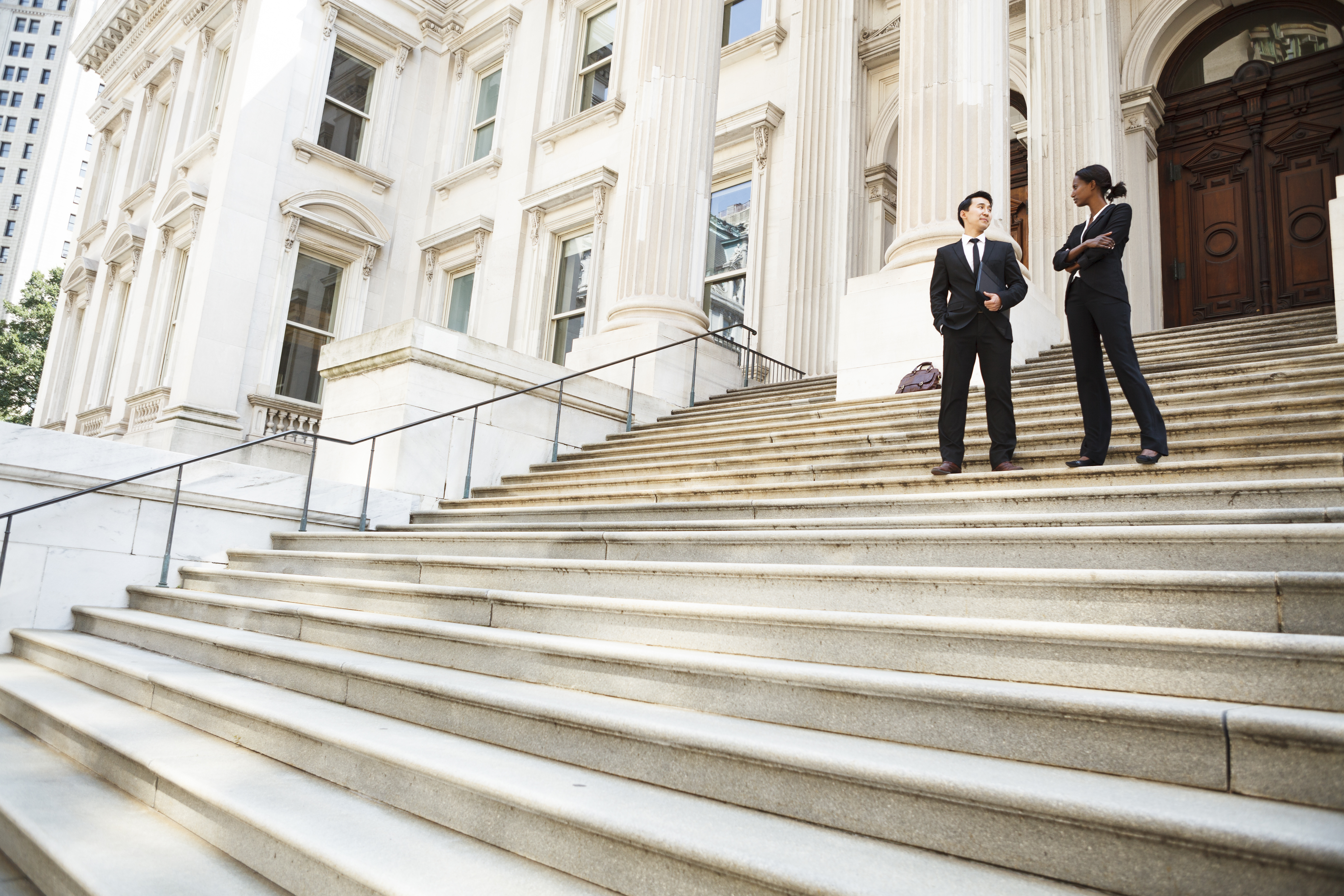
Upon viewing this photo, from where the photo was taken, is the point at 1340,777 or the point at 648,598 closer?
the point at 1340,777

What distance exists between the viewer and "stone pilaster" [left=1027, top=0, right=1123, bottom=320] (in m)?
12.0

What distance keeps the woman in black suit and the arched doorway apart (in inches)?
324

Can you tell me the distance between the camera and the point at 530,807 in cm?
260

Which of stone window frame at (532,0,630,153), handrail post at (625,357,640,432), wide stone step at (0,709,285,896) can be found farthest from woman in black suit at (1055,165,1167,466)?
stone window frame at (532,0,630,153)

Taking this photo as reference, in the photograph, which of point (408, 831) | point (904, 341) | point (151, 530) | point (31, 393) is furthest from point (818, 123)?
point (31, 393)

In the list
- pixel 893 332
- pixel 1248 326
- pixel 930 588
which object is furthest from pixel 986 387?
pixel 1248 326

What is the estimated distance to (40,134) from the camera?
82812 millimetres

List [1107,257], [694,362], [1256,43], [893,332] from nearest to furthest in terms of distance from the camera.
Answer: [1107,257]
[893,332]
[694,362]
[1256,43]

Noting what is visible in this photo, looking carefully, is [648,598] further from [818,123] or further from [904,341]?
[818,123]

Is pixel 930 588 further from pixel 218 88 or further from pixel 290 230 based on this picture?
pixel 218 88

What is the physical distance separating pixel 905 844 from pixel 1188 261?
1266cm

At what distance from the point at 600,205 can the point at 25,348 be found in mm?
37533

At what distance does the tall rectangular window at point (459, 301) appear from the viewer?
19203mm

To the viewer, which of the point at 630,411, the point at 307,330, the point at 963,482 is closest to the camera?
the point at 963,482
